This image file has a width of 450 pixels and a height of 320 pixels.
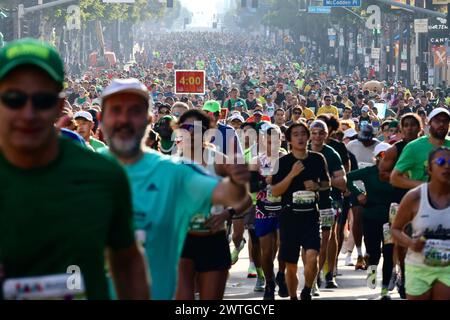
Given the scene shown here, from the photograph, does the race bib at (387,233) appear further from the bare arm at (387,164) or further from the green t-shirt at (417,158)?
the green t-shirt at (417,158)

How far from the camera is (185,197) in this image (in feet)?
17.8

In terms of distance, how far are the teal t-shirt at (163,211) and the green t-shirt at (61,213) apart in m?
1.41

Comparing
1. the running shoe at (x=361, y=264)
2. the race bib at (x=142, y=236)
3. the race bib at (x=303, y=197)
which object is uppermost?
the race bib at (x=142, y=236)

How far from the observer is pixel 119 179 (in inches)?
157

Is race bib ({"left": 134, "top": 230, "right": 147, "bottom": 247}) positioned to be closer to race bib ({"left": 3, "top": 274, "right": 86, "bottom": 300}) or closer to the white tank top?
race bib ({"left": 3, "top": 274, "right": 86, "bottom": 300})

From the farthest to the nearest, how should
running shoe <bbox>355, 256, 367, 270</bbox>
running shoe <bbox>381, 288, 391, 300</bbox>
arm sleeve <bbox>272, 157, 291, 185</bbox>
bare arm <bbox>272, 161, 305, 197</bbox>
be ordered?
running shoe <bbox>355, 256, 367, 270</bbox>, running shoe <bbox>381, 288, 391, 300</bbox>, arm sleeve <bbox>272, 157, 291, 185</bbox>, bare arm <bbox>272, 161, 305, 197</bbox>

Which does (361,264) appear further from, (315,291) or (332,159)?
(332,159)

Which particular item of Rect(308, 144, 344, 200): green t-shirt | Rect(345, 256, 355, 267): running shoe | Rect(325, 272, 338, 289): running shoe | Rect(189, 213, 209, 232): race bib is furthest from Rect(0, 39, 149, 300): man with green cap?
Rect(345, 256, 355, 267): running shoe

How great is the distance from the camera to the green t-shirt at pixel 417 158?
10664mm

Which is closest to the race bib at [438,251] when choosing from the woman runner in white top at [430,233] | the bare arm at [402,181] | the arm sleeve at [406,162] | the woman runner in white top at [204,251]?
the woman runner in white top at [430,233]

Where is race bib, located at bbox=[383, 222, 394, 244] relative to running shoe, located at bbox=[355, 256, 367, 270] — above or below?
above

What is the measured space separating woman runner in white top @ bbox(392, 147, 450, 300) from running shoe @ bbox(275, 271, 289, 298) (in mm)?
4528

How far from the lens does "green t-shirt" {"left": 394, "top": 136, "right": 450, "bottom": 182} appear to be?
10664mm
